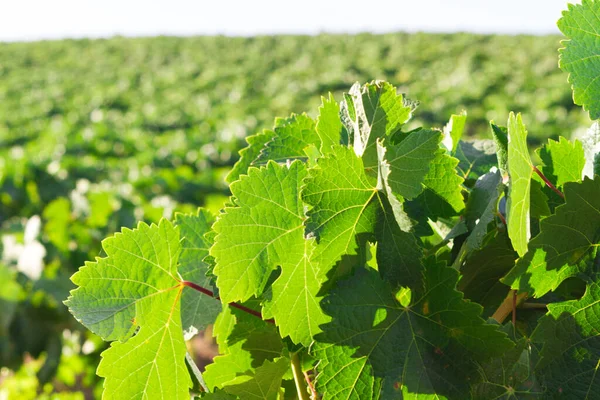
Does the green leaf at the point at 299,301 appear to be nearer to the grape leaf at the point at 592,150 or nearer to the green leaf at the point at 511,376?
the green leaf at the point at 511,376

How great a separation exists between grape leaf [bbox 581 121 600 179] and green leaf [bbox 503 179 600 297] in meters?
0.10

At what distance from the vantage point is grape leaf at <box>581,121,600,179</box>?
0.78 m

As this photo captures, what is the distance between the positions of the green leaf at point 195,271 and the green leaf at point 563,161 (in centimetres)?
45

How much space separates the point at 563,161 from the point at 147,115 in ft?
64.7

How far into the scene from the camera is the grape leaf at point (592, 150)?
0.78m

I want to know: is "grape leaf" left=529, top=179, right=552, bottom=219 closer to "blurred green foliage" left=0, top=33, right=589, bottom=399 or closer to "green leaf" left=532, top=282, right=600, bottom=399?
"green leaf" left=532, top=282, right=600, bottom=399

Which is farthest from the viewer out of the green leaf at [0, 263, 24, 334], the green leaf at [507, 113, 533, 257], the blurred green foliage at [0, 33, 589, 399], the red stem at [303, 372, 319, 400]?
the blurred green foliage at [0, 33, 589, 399]

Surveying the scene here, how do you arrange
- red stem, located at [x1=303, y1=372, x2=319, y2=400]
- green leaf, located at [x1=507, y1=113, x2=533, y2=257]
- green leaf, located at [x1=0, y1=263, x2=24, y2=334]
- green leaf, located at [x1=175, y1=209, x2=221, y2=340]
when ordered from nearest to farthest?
green leaf, located at [x1=507, y1=113, x2=533, y2=257], red stem, located at [x1=303, y1=372, x2=319, y2=400], green leaf, located at [x1=175, y1=209, x2=221, y2=340], green leaf, located at [x1=0, y1=263, x2=24, y2=334]

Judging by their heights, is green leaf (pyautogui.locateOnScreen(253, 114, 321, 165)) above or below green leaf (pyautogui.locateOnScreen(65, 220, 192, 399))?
above

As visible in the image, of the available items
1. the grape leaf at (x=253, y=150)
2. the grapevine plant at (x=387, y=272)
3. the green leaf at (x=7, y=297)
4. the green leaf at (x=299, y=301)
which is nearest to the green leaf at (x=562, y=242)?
the grapevine plant at (x=387, y=272)

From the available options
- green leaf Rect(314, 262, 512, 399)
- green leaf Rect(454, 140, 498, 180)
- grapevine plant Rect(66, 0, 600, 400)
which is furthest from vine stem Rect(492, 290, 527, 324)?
green leaf Rect(454, 140, 498, 180)

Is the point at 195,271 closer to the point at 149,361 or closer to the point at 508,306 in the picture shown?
the point at 149,361

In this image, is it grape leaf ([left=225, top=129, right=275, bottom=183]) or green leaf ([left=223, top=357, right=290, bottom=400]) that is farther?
grape leaf ([left=225, top=129, right=275, bottom=183])

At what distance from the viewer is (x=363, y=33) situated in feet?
110
